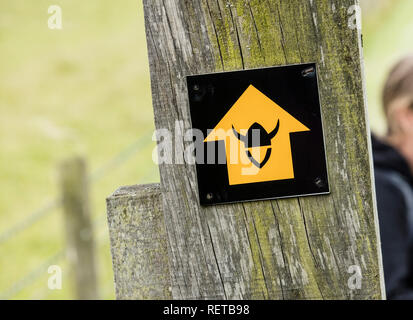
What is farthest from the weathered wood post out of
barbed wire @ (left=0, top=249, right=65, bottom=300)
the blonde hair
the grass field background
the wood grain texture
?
the grass field background

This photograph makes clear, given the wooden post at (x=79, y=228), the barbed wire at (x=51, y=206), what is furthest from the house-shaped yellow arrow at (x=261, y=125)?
the wooden post at (x=79, y=228)

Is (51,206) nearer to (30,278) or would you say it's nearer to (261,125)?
(30,278)

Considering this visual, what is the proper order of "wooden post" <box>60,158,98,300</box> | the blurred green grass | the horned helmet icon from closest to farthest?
the horned helmet icon
"wooden post" <box>60,158,98,300</box>
the blurred green grass

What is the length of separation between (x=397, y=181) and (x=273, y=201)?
5.31 ft

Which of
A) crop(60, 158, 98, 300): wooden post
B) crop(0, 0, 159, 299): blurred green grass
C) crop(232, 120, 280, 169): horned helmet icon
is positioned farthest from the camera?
crop(0, 0, 159, 299): blurred green grass

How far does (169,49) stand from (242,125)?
0.18 meters

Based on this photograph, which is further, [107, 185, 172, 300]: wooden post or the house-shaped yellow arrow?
[107, 185, 172, 300]: wooden post

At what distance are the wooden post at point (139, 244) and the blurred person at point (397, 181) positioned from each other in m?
1.49

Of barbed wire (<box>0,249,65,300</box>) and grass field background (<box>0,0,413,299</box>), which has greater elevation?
grass field background (<box>0,0,413,299</box>)

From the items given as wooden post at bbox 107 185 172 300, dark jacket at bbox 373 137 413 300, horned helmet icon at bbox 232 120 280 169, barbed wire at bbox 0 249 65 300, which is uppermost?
horned helmet icon at bbox 232 120 280 169

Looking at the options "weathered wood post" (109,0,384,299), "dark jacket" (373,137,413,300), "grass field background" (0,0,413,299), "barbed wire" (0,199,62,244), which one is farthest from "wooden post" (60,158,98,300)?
"weathered wood post" (109,0,384,299)

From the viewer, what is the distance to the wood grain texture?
943 millimetres

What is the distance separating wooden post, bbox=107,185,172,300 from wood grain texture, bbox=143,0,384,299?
0.08 m

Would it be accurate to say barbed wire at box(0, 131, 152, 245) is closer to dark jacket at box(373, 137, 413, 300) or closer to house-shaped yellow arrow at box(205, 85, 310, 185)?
dark jacket at box(373, 137, 413, 300)
